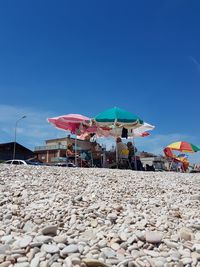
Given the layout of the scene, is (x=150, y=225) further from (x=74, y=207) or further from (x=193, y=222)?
(x=74, y=207)

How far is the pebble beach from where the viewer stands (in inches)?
144

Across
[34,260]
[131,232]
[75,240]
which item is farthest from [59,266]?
[131,232]

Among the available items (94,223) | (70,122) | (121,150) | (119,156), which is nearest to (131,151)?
(121,150)

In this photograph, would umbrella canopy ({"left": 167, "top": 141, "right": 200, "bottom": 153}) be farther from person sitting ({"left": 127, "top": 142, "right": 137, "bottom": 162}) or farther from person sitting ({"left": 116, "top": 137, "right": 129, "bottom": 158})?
person sitting ({"left": 116, "top": 137, "right": 129, "bottom": 158})

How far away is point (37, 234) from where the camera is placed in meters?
4.13

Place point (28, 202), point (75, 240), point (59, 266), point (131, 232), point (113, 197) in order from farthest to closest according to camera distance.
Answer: point (113, 197) → point (28, 202) → point (131, 232) → point (75, 240) → point (59, 266)

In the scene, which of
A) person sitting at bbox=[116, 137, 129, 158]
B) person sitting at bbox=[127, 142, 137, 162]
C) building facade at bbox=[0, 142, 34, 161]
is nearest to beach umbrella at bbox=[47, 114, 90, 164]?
person sitting at bbox=[116, 137, 129, 158]

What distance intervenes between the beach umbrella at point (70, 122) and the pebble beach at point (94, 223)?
5.91 meters

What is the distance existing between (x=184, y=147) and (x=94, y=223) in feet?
46.6

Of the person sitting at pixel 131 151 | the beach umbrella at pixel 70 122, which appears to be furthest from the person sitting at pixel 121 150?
the beach umbrella at pixel 70 122

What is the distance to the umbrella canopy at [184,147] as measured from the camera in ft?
59.3

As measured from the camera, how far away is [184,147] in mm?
18141

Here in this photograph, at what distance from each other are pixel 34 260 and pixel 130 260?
906 millimetres

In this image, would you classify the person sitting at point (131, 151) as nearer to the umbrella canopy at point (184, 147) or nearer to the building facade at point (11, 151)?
the umbrella canopy at point (184, 147)
